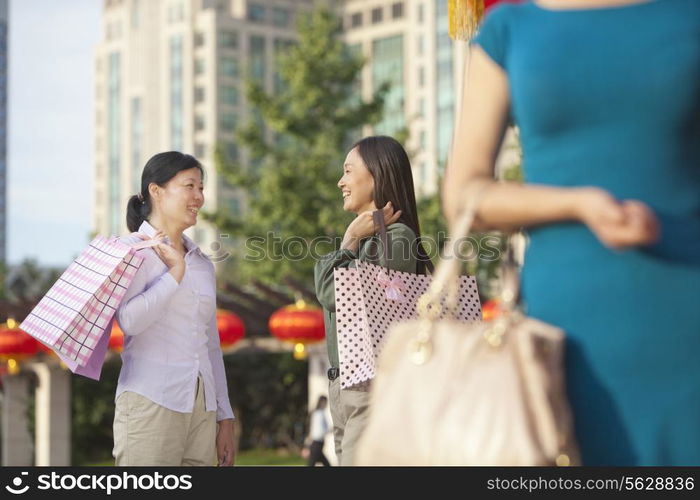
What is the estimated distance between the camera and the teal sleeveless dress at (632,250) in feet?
5.88

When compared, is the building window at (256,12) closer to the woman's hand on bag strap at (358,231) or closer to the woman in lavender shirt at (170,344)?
the woman in lavender shirt at (170,344)

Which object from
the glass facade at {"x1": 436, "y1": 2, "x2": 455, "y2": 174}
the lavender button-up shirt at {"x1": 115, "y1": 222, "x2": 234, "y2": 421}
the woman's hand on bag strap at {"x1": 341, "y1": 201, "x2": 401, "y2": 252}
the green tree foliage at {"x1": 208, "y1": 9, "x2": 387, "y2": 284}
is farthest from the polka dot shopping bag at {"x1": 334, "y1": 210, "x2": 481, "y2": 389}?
the glass facade at {"x1": 436, "y1": 2, "x2": 455, "y2": 174}

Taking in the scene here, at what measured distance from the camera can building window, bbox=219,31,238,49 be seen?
281 ft

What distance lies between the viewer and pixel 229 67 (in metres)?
86.4

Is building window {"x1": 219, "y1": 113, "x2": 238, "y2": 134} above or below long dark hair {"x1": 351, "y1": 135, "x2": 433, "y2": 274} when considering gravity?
above

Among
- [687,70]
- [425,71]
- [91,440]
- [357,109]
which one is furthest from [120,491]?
[425,71]

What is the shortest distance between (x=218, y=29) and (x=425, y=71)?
706 inches

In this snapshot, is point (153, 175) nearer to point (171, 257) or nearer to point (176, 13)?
point (171, 257)

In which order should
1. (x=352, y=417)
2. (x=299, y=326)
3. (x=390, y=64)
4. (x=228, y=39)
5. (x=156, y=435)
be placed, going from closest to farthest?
(x=156, y=435), (x=352, y=417), (x=299, y=326), (x=390, y=64), (x=228, y=39)

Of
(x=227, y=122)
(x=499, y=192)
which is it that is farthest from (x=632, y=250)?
(x=227, y=122)

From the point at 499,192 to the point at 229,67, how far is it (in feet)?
282

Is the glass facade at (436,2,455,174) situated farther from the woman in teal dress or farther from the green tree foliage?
the woman in teal dress

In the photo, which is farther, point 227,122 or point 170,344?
point 227,122

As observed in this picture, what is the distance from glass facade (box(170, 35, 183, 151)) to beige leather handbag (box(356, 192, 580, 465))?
84885mm
